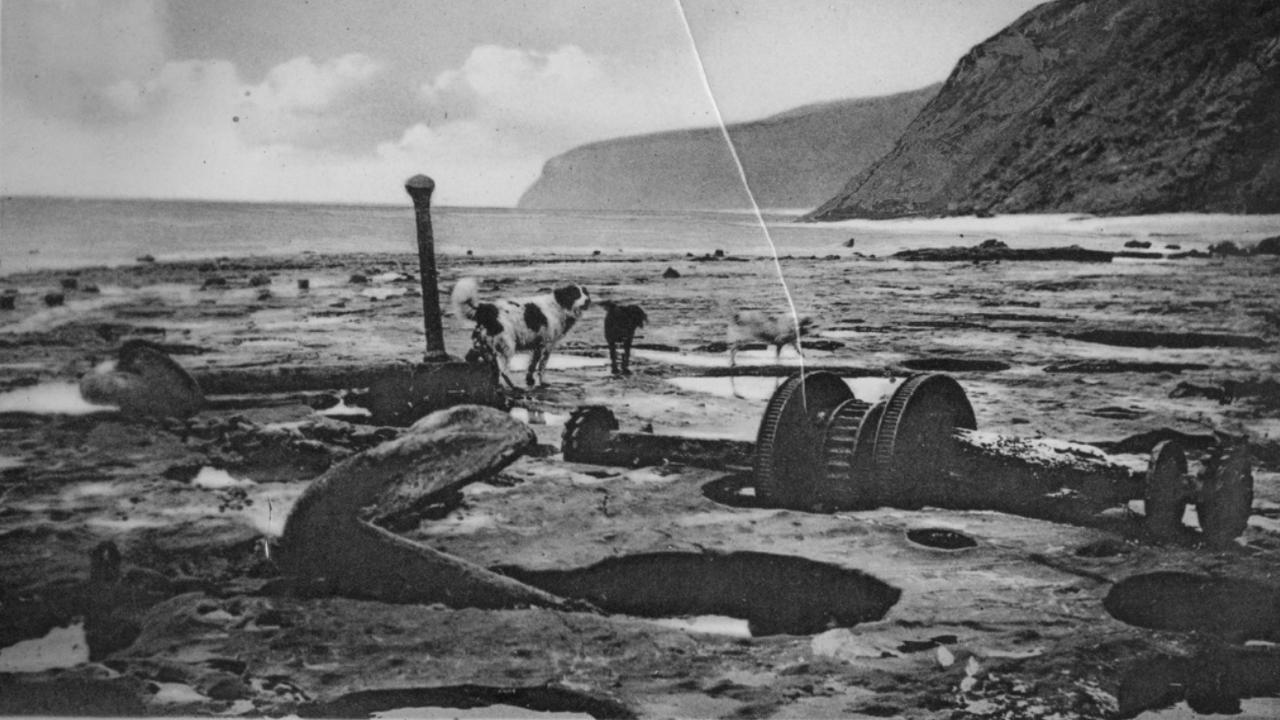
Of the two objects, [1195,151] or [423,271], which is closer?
[1195,151]

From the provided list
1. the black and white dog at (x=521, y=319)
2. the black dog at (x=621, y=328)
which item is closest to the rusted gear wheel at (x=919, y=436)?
the black dog at (x=621, y=328)

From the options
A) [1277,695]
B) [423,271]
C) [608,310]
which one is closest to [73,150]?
[423,271]

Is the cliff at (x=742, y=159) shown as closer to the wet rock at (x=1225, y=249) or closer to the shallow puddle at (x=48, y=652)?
the wet rock at (x=1225, y=249)

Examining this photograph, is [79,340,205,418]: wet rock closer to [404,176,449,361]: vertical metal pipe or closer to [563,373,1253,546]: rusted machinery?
[404,176,449,361]: vertical metal pipe

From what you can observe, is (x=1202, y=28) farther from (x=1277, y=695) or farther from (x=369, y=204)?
(x=369, y=204)

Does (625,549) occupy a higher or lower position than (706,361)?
lower

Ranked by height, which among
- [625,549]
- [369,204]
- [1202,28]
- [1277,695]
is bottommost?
[1277,695]
